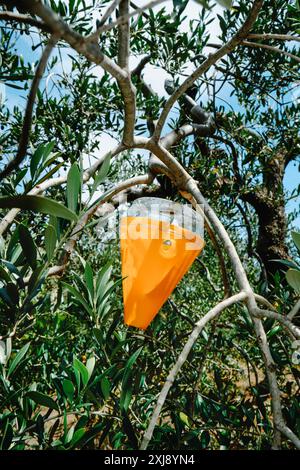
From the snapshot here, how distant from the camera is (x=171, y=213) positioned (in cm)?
143

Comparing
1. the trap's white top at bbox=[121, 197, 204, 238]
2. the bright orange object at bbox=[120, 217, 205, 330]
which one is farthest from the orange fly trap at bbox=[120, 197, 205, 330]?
the trap's white top at bbox=[121, 197, 204, 238]

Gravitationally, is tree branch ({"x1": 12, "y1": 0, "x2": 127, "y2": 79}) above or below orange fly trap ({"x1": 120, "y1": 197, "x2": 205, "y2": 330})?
above

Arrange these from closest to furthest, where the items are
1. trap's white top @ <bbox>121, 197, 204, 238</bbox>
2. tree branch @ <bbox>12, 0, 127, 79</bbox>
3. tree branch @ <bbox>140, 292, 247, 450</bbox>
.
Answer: tree branch @ <bbox>12, 0, 127, 79</bbox> < tree branch @ <bbox>140, 292, 247, 450</bbox> < trap's white top @ <bbox>121, 197, 204, 238</bbox>

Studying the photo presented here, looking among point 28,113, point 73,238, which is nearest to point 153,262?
point 73,238

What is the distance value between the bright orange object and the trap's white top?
0.84 ft

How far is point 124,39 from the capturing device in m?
0.85

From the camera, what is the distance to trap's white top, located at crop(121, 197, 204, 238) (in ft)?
4.51

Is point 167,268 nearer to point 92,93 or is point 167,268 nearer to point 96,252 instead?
point 92,93

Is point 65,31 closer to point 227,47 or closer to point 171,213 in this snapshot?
point 227,47

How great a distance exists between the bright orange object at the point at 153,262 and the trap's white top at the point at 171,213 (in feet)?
0.84

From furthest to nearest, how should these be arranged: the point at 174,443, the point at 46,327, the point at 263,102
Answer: the point at 263,102 → the point at 46,327 → the point at 174,443

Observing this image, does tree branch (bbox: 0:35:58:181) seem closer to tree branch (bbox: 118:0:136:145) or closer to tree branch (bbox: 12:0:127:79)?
tree branch (bbox: 12:0:127:79)

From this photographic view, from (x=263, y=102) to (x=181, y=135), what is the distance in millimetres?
793
